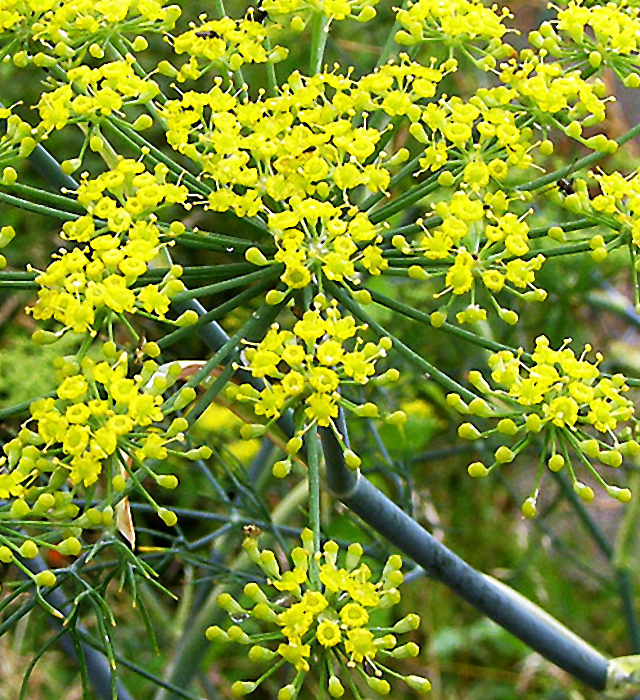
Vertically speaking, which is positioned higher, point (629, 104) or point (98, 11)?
point (98, 11)

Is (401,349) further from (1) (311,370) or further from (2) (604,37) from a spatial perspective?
(2) (604,37)

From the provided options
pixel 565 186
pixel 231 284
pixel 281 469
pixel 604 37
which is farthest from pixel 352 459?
pixel 604 37

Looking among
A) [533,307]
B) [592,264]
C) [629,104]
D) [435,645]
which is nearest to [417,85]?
[592,264]

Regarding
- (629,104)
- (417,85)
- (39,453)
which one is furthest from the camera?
(629,104)

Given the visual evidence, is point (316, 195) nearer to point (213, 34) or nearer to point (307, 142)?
point (307, 142)

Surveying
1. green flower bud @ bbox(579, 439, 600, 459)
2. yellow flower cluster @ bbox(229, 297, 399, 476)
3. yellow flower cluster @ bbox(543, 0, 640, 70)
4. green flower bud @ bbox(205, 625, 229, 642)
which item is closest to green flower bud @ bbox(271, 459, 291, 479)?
yellow flower cluster @ bbox(229, 297, 399, 476)

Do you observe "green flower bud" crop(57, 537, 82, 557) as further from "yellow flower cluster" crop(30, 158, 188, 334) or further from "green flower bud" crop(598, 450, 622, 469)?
"green flower bud" crop(598, 450, 622, 469)

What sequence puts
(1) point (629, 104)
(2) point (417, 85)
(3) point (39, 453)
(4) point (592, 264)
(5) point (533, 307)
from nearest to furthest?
1. (3) point (39, 453)
2. (2) point (417, 85)
3. (4) point (592, 264)
4. (5) point (533, 307)
5. (1) point (629, 104)

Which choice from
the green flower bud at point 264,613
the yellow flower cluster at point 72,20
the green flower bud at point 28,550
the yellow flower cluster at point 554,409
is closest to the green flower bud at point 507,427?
the yellow flower cluster at point 554,409

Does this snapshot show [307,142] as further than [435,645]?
No
